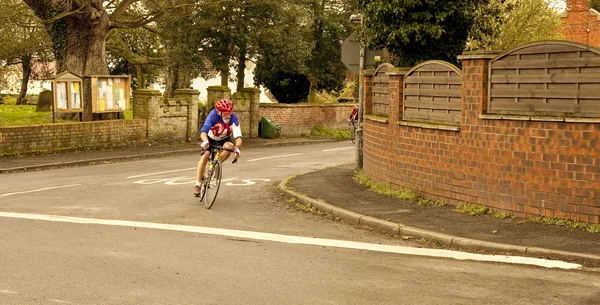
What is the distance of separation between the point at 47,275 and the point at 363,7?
432 inches

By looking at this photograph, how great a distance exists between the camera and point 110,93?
27.1 metres

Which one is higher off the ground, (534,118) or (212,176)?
(534,118)

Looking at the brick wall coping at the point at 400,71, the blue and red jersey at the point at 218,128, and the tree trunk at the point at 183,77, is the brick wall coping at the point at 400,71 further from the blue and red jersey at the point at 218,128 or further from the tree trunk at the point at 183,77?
the tree trunk at the point at 183,77

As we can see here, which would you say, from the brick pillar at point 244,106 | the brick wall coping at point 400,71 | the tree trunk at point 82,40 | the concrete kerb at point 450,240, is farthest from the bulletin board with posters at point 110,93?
the concrete kerb at point 450,240

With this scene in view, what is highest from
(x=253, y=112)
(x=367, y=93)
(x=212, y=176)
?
(x=367, y=93)

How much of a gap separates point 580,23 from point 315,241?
34.4m

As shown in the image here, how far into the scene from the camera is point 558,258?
338 inches

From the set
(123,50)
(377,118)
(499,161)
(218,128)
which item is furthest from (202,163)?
(123,50)

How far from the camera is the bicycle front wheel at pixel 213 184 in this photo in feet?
41.8

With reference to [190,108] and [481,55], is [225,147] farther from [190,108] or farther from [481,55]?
[190,108]

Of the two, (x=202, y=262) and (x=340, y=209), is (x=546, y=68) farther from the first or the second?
(x=202, y=262)

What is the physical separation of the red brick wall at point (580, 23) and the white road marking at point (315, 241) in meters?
33.4

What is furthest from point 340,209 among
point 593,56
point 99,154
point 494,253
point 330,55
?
point 330,55

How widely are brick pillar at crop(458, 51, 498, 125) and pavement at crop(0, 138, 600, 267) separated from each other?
4.74 feet
